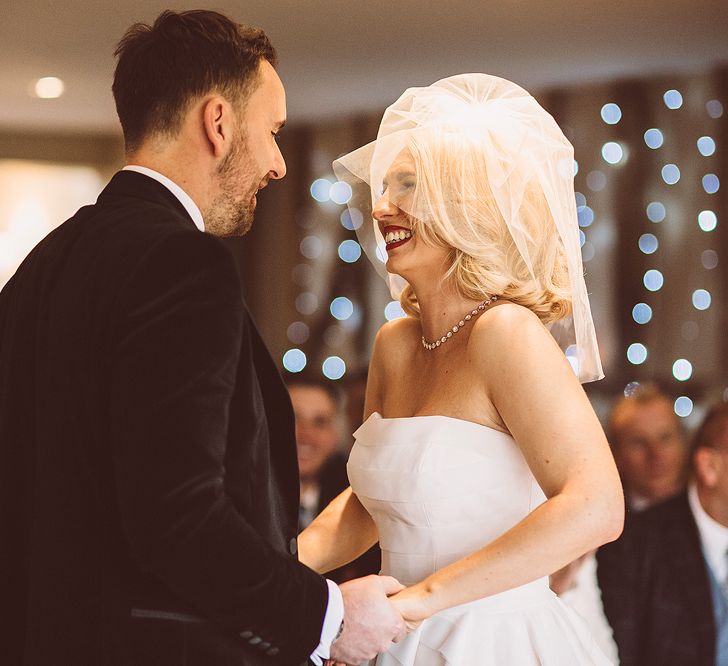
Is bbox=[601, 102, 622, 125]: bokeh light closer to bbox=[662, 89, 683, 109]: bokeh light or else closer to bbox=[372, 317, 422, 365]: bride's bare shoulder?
bbox=[662, 89, 683, 109]: bokeh light

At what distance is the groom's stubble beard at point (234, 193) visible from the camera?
5.74 ft

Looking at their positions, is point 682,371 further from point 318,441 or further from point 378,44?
point 378,44

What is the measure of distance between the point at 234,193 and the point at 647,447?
3.13m

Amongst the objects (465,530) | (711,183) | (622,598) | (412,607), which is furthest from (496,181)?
(711,183)

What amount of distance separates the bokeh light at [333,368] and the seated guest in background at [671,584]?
1413mm

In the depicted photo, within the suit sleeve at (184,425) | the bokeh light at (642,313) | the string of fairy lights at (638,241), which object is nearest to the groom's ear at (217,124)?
the suit sleeve at (184,425)

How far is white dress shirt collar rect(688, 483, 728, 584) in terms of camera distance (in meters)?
4.12

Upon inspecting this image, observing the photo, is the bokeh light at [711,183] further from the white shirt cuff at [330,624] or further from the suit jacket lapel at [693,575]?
the white shirt cuff at [330,624]

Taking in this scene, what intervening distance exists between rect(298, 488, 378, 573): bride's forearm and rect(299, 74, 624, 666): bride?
0.15 metres

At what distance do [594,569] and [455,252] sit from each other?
2445 millimetres

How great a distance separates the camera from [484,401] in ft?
6.32

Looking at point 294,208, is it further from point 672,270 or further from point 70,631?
point 70,631

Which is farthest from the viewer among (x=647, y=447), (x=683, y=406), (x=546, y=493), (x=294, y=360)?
(x=294, y=360)

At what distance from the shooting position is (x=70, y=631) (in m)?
1.47
